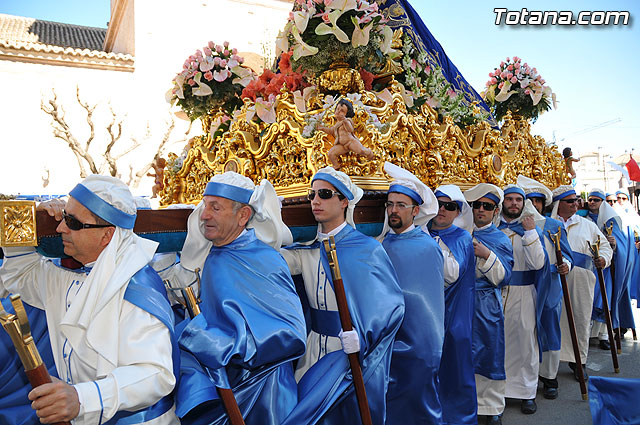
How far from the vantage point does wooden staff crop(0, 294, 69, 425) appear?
163cm

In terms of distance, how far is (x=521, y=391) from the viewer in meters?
5.03

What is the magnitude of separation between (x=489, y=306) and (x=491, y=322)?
145 millimetres

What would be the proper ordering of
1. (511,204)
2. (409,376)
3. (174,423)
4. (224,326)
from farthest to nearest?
(511,204) → (409,376) → (224,326) → (174,423)

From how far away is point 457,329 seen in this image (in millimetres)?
4230

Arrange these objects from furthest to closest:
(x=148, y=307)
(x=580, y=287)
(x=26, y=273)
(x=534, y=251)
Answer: (x=580, y=287)
(x=534, y=251)
(x=26, y=273)
(x=148, y=307)

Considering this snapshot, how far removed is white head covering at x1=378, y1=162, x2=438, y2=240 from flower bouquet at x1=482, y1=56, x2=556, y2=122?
3.64 m

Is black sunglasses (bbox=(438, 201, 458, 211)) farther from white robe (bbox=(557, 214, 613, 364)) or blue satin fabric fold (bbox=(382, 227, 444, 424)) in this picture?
white robe (bbox=(557, 214, 613, 364))

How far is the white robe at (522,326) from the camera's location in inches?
199

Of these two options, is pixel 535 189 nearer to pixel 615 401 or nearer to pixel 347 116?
pixel 347 116

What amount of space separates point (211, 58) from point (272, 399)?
14.4 feet

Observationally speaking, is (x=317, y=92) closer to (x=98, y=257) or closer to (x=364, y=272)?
(x=364, y=272)

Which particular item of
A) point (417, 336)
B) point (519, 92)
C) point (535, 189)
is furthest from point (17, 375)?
point (519, 92)

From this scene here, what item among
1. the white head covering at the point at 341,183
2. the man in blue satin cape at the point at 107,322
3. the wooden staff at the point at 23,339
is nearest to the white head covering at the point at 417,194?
the white head covering at the point at 341,183

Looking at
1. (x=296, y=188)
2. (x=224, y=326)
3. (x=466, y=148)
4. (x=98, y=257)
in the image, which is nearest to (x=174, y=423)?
(x=224, y=326)
